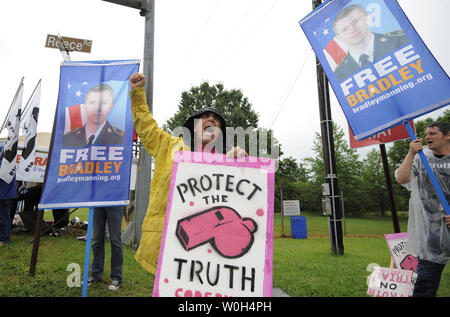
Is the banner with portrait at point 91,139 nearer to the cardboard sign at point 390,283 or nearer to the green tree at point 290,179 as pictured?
the cardboard sign at point 390,283

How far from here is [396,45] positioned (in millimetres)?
2080

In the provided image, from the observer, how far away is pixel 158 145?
193 centimetres

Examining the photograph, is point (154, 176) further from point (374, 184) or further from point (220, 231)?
point (374, 184)

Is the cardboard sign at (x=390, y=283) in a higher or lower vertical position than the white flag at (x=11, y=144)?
lower

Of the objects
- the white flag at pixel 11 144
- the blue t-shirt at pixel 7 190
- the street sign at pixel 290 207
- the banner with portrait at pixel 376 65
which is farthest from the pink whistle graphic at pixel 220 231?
the street sign at pixel 290 207

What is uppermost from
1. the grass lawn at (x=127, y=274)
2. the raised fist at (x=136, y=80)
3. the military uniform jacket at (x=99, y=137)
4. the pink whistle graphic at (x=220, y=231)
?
the raised fist at (x=136, y=80)

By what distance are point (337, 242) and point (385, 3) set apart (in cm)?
518

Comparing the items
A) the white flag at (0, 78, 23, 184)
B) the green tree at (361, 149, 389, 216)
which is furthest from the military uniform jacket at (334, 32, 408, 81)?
the green tree at (361, 149, 389, 216)

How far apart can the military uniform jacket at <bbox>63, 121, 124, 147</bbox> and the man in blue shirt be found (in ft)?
9.11

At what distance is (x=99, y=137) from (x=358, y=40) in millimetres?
2676

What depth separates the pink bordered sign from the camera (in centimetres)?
136

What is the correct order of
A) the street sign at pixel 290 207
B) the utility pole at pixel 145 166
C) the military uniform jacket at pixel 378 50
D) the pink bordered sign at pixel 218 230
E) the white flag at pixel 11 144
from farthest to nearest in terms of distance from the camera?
the street sign at pixel 290 207 < the utility pole at pixel 145 166 < the white flag at pixel 11 144 < the military uniform jacket at pixel 378 50 < the pink bordered sign at pixel 218 230

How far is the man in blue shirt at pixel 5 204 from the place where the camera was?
451 cm
